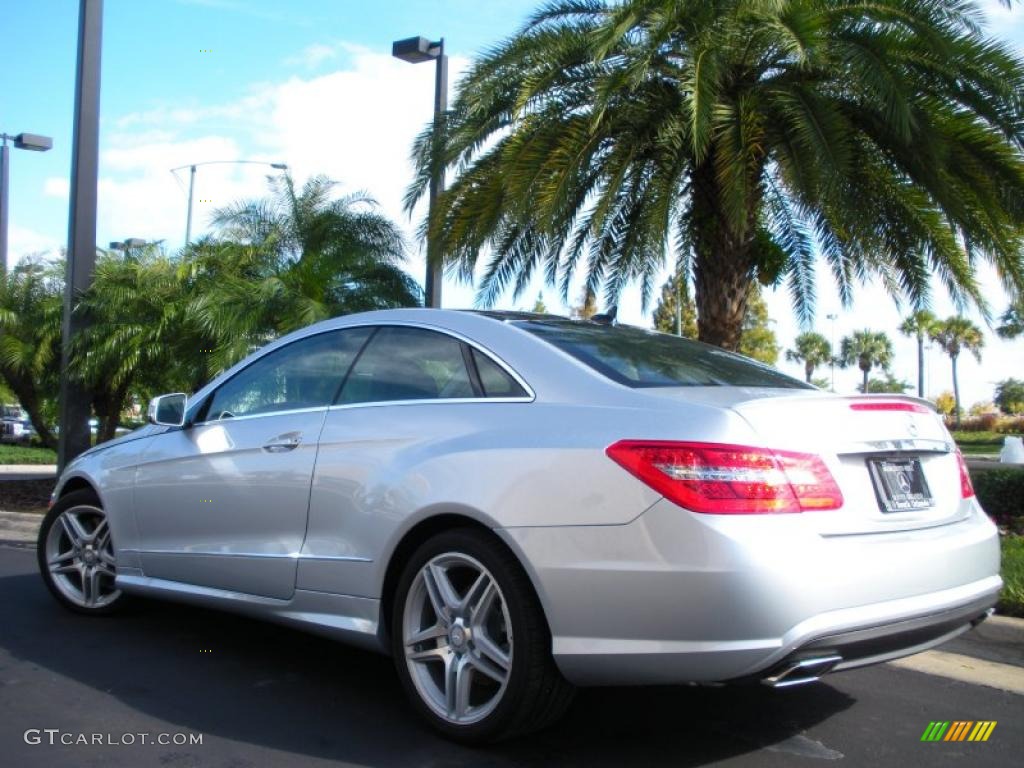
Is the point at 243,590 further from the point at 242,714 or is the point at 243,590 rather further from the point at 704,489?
the point at 704,489

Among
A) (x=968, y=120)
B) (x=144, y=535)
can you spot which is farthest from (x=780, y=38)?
(x=144, y=535)

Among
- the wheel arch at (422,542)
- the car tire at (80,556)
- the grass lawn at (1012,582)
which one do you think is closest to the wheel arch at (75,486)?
the car tire at (80,556)

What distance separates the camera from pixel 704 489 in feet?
10.0

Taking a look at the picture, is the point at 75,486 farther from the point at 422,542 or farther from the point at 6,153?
the point at 6,153

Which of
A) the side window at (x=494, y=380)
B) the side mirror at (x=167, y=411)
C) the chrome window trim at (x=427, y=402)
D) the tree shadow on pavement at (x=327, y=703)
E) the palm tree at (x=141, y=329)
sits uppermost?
the palm tree at (x=141, y=329)

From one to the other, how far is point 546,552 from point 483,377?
83 cm

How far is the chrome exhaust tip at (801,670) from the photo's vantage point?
3020 millimetres

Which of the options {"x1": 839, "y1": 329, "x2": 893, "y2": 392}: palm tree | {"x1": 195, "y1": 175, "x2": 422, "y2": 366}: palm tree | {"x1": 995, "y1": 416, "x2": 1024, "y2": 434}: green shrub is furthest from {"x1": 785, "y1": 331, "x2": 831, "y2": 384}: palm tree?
{"x1": 195, "y1": 175, "x2": 422, "y2": 366}: palm tree

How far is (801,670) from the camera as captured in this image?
3.04 meters

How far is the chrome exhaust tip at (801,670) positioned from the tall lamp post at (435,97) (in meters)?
7.46

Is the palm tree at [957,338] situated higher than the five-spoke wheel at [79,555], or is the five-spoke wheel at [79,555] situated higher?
the palm tree at [957,338]

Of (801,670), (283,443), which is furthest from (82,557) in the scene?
(801,670)

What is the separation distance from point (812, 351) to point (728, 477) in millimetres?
76922

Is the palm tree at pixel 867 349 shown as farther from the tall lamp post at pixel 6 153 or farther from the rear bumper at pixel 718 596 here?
the rear bumper at pixel 718 596
